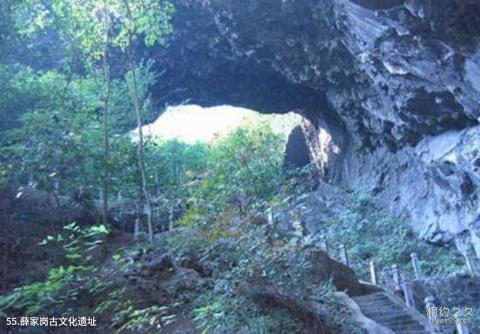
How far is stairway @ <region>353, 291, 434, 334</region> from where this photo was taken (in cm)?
648

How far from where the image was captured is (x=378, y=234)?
47.3 feet

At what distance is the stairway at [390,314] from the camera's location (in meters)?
6.48

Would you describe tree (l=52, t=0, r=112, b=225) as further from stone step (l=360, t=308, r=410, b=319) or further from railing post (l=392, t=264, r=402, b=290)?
railing post (l=392, t=264, r=402, b=290)

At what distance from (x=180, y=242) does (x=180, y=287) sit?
6.53 ft

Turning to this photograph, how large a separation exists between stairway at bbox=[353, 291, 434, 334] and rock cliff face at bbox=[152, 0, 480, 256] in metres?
5.19

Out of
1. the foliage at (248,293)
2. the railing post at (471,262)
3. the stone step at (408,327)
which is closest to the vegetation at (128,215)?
the foliage at (248,293)

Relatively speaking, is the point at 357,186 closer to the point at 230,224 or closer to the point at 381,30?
the point at 381,30

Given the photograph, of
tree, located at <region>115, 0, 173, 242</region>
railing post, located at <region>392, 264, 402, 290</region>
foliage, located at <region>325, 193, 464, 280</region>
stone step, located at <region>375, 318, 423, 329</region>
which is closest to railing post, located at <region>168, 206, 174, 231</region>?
tree, located at <region>115, 0, 173, 242</region>

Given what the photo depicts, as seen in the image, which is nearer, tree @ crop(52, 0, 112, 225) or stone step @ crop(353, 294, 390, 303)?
stone step @ crop(353, 294, 390, 303)

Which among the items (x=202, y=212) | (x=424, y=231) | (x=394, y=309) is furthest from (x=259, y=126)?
(x=394, y=309)

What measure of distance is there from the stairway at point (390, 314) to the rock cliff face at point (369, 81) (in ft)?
17.0

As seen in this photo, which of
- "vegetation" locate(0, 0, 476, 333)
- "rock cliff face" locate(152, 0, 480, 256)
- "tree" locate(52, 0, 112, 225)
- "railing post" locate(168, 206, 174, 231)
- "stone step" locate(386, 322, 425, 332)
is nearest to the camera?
"vegetation" locate(0, 0, 476, 333)

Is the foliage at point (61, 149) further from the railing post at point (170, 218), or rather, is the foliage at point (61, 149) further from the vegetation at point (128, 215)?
the railing post at point (170, 218)

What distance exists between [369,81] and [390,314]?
916 centimetres
